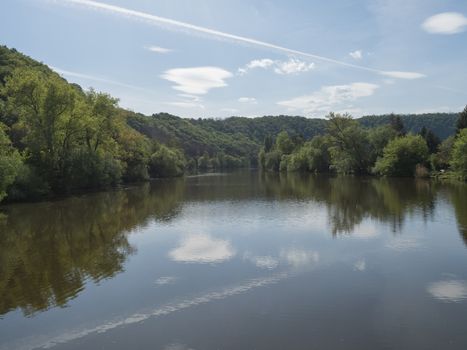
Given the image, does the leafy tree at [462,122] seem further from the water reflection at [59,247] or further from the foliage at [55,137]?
the water reflection at [59,247]

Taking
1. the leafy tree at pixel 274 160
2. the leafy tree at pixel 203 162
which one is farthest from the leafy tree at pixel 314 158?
the leafy tree at pixel 203 162

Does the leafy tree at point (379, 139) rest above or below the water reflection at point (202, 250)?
above

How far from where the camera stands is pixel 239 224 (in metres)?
29.6

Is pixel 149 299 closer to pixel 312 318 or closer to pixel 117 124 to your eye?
pixel 312 318

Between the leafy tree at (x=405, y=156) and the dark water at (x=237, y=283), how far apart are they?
157ft

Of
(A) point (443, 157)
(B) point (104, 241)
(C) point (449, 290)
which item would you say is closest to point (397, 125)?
(A) point (443, 157)

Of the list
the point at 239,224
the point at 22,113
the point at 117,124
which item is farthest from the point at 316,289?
the point at 117,124

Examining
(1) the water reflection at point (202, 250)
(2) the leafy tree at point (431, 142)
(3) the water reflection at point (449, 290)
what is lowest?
(3) the water reflection at point (449, 290)

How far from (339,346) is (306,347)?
2.62ft

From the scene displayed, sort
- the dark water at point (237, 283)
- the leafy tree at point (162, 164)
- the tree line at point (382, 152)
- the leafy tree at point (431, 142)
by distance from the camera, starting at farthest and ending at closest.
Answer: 1. the leafy tree at point (162, 164)
2. the leafy tree at point (431, 142)
3. the tree line at point (382, 152)
4. the dark water at point (237, 283)

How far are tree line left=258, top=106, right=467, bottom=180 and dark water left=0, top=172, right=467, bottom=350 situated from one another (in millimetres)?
45080

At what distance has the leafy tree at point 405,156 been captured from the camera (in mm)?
77188

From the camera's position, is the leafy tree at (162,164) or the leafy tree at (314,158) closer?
the leafy tree at (162,164)

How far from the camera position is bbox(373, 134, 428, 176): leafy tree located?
7719 cm
